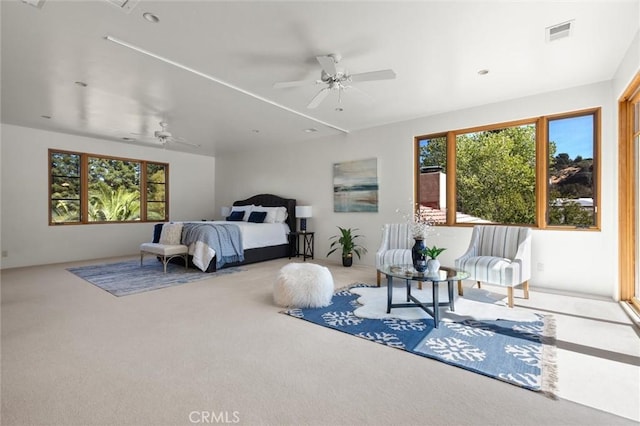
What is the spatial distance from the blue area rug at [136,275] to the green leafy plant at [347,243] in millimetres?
1939

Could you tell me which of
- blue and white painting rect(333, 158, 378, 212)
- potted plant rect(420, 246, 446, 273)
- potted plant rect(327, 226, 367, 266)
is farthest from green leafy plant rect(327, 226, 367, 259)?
potted plant rect(420, 246, 446, 273)

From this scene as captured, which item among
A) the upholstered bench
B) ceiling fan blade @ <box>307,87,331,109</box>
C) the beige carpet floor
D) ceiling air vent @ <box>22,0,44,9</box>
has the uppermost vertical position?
ceiling air vent @ <box>22,0,44,9</box>

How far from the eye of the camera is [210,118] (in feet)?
17.2

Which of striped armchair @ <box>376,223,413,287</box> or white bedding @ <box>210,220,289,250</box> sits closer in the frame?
striped armchair @ <box>376,223,413,287</box>

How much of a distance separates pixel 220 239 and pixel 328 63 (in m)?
3.56

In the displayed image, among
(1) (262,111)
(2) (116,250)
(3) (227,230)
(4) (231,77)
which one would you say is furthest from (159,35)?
(2) (116,250)

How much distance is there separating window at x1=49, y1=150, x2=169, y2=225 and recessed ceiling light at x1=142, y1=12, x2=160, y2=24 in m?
5.35

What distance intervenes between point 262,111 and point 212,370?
3879 mm

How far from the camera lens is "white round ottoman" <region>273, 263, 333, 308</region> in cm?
334

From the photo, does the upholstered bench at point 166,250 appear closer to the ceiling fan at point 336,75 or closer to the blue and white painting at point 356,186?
the blue and white painting at point 356,186

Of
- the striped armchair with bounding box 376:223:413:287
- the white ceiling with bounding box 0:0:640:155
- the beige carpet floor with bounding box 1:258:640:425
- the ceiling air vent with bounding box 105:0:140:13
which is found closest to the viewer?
the beige carpet floor with bounding box 1:258:640:425

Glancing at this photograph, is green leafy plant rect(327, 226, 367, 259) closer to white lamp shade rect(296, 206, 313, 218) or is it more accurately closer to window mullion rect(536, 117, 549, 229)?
white lamp shade rect(296, 206, 313, 218)

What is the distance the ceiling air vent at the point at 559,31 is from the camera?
261 centimetres

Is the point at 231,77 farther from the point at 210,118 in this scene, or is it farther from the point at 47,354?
the point at 47,354
